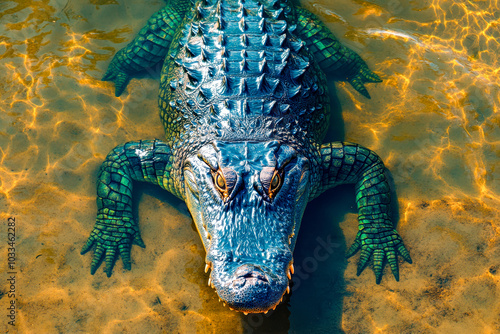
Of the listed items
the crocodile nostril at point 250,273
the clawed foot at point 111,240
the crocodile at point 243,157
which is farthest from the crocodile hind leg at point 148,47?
the crocodile nostril at point 250,273

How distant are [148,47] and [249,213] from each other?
11.0 ft

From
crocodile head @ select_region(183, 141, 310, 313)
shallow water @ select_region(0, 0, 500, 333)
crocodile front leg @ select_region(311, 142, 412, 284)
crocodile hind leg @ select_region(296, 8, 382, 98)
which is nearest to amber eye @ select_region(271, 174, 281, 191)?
crocodile head @ select_region(183, 141, 310, 313)

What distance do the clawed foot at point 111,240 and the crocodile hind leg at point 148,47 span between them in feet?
6.33

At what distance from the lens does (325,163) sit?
410cm

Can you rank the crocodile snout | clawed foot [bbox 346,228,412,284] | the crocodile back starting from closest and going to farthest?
the crocodile snout → the crocodile back → clawed foot [bbox 346,228,412,284]

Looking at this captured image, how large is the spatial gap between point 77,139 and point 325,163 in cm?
316

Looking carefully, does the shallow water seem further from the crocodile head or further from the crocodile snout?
the crocodile snout

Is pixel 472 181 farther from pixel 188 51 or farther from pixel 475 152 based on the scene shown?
pixel 188 51

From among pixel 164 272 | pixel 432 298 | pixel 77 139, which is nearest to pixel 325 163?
pixel 432 298

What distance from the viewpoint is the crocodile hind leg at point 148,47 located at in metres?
5.22

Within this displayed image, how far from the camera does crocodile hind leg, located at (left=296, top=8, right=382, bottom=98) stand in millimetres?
5133

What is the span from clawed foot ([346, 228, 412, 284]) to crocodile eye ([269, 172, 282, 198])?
146cm

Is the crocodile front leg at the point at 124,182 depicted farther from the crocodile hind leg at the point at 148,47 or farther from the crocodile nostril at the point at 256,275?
the crocodile nostril at the point at 256,275

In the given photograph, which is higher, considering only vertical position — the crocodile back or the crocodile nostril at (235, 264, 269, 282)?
the crocodile back
